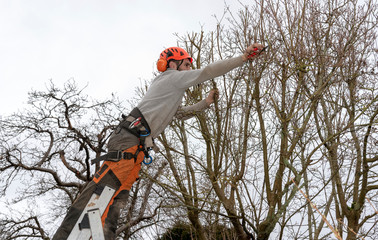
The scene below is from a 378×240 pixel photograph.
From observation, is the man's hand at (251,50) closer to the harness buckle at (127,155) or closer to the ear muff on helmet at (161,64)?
the ear muff on helmet at (161,64)

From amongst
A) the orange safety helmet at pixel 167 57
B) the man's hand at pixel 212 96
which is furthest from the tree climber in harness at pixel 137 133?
the man's hand at pixel 212 96

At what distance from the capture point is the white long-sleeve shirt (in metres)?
3.62

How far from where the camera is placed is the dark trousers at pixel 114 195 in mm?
3207

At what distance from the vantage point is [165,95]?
3922 millimetres

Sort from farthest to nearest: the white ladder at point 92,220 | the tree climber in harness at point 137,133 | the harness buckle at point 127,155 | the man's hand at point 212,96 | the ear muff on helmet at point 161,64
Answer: the man's hand at point 212,96, the ear muff on helmet at point 161,64, the harness buckle at point 127,155, the tree climber in harness at point 137,133, the white ladder at point 92,220

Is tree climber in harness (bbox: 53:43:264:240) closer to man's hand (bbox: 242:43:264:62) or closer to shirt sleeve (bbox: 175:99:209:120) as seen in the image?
man's hand (bbox: 242:43:264:62)

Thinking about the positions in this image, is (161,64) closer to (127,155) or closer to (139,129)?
(139,129)

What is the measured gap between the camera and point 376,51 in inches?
294

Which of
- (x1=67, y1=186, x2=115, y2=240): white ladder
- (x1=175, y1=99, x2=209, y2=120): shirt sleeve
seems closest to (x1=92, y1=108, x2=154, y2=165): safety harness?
(x1=67, y1=186, x2=115, y2=240): white ladder

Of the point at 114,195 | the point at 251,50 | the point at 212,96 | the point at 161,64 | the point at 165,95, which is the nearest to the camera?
the point at 114,195

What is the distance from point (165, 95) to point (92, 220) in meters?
1.54

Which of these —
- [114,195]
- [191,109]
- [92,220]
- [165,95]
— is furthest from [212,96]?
[92,220]

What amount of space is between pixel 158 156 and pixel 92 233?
5650 millimetres

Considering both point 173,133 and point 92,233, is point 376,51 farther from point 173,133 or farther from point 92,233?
point 92,233
